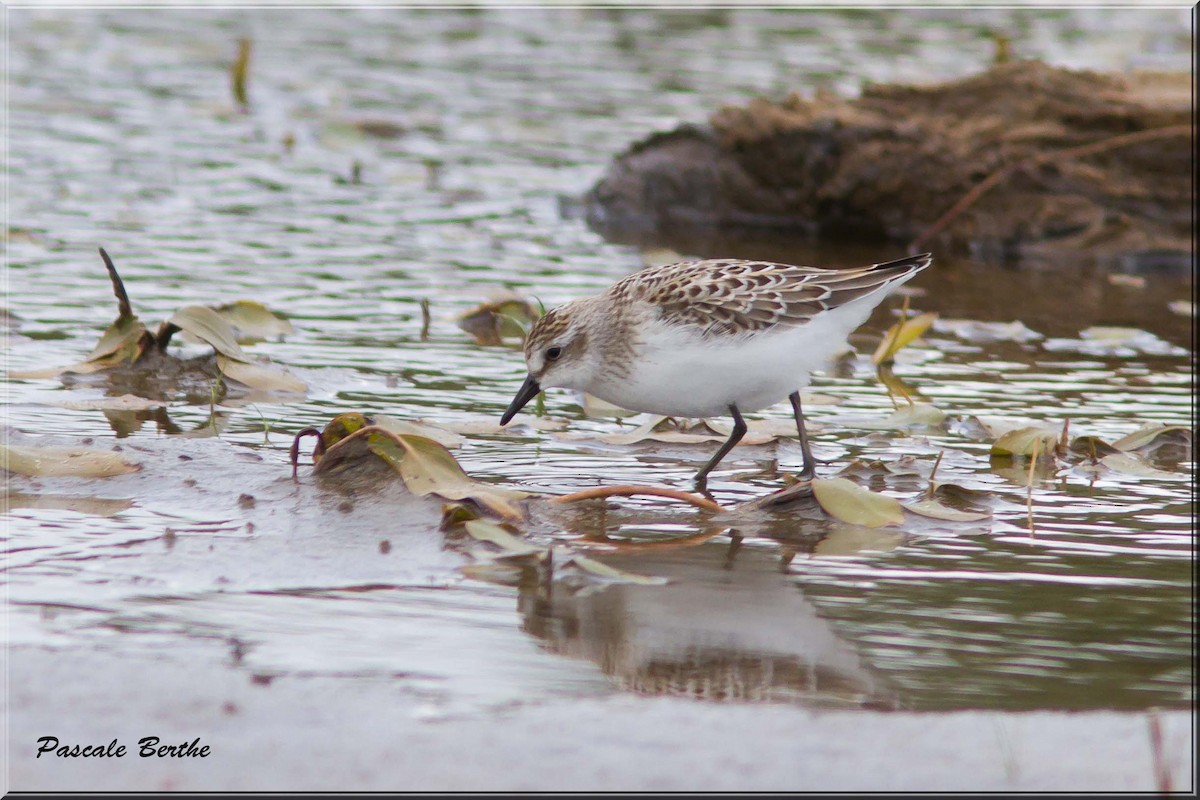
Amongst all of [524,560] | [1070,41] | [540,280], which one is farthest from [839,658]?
[1070,41]

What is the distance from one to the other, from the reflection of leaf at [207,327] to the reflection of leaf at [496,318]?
2.07 metres

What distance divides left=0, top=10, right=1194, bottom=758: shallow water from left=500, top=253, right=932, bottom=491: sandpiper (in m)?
0.45

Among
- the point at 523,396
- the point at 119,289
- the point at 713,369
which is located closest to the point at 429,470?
the point at 523,396

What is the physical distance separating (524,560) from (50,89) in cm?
1322

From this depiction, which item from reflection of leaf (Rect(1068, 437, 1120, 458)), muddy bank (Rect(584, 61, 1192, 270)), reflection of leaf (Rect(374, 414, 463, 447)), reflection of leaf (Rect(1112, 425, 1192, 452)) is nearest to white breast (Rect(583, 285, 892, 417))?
reflection of leaf (Rect(374, 414, 463, 447))

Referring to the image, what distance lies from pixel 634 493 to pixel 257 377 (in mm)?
2922

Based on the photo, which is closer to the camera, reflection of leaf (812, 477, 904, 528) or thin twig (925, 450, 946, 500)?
reflection of leaf (812, 477, 904, 528)

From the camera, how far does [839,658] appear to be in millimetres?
4941

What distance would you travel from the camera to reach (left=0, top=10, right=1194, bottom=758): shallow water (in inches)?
193

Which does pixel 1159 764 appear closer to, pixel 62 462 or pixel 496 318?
pixel 62 462

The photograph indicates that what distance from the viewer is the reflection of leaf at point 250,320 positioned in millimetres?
9523

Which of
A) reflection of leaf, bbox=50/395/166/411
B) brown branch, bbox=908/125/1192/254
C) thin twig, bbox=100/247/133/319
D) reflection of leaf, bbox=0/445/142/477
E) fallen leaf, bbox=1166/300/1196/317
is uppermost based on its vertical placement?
brown branch, bbox=908/125/1192/254

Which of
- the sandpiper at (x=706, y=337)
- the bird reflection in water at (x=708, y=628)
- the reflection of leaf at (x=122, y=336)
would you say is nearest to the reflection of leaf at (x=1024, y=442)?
the sandpiper at (x=706, y=337)

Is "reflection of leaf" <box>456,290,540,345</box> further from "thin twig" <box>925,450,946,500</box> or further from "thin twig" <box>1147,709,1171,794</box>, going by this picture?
"thin twig" <box>1147,709,1171,794</box>
